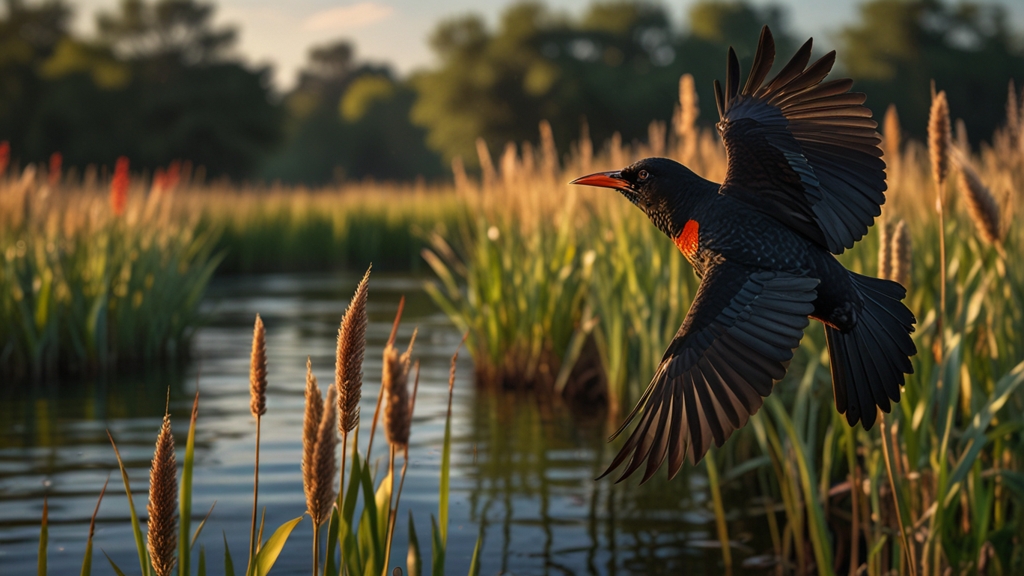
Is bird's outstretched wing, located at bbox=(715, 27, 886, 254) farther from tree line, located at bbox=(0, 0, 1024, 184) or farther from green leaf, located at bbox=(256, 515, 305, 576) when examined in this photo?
tree line, located at bbox=(0, 0, 1024, 184)

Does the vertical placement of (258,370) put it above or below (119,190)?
below

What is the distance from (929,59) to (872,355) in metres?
49.7

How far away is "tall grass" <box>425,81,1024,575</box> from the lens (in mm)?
2904

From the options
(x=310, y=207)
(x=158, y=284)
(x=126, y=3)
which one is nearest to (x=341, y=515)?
(x=158, y=284)

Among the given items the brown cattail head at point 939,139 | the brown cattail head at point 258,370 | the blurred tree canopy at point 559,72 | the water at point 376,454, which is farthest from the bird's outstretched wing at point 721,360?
the blurred tree canopy at point 559,72

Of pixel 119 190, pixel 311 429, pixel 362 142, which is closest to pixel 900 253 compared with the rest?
pixel 311 429

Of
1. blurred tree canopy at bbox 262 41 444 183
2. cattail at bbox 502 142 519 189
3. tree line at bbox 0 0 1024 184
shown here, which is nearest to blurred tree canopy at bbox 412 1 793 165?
tree line at bbox 0 0 1024 184

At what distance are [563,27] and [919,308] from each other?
167ft

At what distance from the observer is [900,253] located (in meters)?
2.43

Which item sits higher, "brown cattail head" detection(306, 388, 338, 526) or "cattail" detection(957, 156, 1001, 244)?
"cattail" detection(957, 156, 1001, 244)

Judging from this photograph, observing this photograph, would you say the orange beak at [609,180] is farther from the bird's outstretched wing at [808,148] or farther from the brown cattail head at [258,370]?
the brown cattail head at [258,370]

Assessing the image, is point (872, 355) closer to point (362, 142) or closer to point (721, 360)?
point (721, 360)

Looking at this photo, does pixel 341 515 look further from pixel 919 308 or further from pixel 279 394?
pixel 279 394

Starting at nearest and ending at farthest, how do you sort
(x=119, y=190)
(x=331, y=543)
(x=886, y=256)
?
(x=331, y=543), (x=886, y=256), (x=119, y=190)
